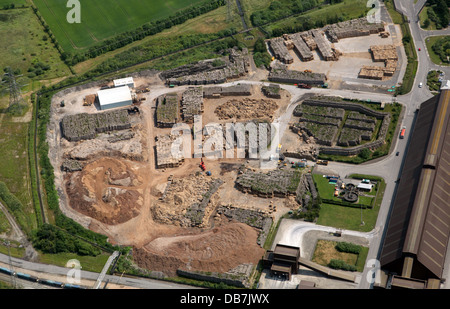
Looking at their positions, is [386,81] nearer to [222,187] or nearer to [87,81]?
[222,187]

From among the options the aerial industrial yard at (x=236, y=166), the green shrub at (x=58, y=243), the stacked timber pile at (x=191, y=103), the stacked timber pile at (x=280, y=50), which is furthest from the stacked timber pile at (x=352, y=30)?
the green shrub at (x=58, y=243)

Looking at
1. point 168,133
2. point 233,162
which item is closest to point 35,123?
point 168,133

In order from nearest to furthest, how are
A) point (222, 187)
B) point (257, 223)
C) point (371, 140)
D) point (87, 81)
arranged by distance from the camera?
point (257, 223)
point (222, 187)
point (371, 140)
point (87, 81)

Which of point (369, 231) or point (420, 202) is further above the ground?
point (420, 202)

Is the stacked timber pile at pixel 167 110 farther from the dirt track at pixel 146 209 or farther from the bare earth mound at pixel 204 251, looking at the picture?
Answer: the bare earth mound at pixel 204 251

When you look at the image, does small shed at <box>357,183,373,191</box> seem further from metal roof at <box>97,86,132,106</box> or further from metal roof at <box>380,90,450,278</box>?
metal roof at <box>97,86,132,106</box>

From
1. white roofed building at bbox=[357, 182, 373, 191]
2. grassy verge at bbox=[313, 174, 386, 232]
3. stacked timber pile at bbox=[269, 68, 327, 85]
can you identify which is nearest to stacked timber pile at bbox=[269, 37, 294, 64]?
stacked timber pile at bbox=[269, 68, 327, 85]
